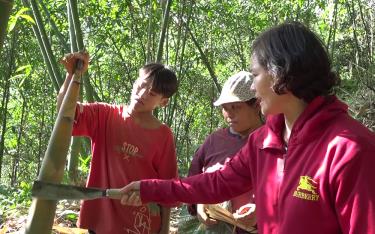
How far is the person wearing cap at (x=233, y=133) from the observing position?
2320 mm

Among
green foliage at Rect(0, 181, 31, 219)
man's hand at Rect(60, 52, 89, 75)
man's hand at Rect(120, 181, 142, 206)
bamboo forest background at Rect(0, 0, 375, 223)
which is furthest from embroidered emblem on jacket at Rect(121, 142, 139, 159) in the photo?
green foliage at Rect(0, 181, 31, 219)

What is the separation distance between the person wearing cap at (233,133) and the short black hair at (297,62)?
847 mm

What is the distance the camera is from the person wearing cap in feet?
7.61

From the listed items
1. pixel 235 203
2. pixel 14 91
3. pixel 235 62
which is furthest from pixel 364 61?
pixel 14 91

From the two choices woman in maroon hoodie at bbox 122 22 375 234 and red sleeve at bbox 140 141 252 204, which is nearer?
woman in maroon hoodie at bbox 122 22 375 234

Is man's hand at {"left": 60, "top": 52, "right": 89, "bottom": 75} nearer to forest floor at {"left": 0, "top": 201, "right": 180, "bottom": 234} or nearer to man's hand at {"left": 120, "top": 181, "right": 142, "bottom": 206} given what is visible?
man's hand at {"left": 120, "top": 181, "right": 142, "bottom": 206}

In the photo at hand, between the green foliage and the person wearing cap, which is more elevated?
the person wearing cap

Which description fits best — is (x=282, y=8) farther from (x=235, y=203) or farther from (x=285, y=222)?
(x=285, y=222)

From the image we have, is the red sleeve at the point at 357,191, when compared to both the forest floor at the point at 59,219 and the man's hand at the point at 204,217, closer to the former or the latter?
the man's hand at the point at 204,217

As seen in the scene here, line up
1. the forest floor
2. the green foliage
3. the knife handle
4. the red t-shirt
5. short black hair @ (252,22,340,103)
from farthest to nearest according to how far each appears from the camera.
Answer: the green foliage
the forest floor
the red t-shirt
the knife handle
short black hair @ (252,22,340,103)

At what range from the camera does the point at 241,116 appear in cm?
239

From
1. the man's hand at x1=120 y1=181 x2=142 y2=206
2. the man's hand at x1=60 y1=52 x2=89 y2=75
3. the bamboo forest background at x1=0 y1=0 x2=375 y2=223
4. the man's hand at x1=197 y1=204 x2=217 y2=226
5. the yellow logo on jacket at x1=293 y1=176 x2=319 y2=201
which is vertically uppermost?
the bamboo forest background at x1=0 y1=0 x2=375 y2=223

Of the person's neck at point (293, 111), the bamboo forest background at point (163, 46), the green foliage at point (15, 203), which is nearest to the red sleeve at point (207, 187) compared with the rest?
the person's neck at point (293, 111)

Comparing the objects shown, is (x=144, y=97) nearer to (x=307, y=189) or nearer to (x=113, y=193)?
(x=113, y=193)
